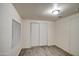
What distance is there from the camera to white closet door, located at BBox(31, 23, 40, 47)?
194 inches

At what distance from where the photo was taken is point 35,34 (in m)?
5.05

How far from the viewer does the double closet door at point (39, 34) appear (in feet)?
16.3

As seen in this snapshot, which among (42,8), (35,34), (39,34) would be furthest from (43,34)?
(42,8)

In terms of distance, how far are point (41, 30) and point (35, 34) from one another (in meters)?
0.48

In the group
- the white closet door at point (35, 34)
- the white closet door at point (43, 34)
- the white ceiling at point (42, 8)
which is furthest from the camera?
the white closet door at point (43, 34)

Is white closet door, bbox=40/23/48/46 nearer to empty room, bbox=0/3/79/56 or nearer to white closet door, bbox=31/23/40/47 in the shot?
empty room, bbox=0/3/79/56

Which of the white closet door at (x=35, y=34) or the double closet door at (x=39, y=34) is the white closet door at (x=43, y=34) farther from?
the white closet door at (x=35, y=34)

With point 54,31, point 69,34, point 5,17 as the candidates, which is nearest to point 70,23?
point 69,34

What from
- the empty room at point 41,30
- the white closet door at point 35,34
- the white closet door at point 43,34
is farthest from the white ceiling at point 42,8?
the white closet door at point 43,34

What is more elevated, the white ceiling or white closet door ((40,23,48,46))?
the white ceiling

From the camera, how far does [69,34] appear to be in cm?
370

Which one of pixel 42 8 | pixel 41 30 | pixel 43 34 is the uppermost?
pixel 42 8

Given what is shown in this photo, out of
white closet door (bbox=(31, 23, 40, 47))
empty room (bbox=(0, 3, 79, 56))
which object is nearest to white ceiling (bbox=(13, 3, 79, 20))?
empty room (bbox=(0, 3, 79, 56))

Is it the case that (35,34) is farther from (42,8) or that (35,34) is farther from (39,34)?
(42,8)
